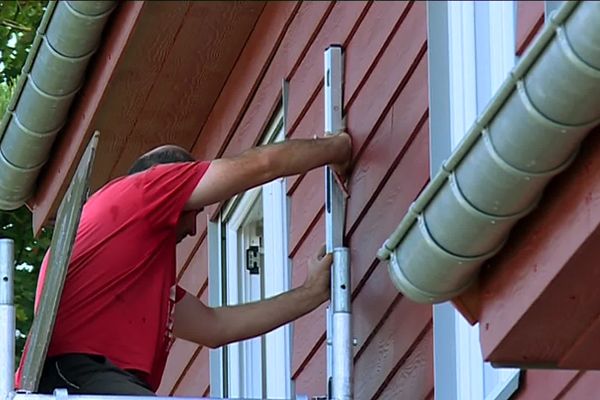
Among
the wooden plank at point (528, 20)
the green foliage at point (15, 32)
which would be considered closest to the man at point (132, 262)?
the wooden plank at point (528, 20)

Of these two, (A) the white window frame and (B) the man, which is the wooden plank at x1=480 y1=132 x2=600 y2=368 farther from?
(B) the man

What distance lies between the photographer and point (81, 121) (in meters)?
5.17

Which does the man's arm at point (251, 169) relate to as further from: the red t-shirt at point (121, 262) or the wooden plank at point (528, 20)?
the wooden plank at point (528, 20)

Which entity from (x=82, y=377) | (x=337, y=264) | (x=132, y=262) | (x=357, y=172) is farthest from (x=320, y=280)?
(x=82, y=377)

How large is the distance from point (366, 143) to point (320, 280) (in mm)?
444

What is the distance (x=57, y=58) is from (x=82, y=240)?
772 millimetres

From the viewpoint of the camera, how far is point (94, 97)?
4.84 meters

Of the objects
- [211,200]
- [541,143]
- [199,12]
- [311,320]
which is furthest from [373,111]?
[541,143]

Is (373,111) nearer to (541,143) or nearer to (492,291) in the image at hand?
(492,291)

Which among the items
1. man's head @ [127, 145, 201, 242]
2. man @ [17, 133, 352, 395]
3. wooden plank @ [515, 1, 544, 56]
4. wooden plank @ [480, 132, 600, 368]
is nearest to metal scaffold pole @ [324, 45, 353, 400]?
man @ [17, 133, 352, 395]

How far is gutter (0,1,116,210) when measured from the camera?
14.2 feet

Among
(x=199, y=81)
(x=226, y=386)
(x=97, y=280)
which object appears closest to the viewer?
(x=97, y=280)

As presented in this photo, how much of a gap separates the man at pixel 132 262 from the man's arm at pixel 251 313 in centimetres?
43

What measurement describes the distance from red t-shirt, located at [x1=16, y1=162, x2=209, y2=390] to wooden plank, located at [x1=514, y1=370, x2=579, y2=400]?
105 cm
